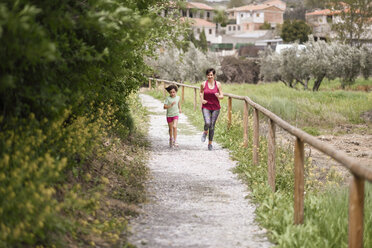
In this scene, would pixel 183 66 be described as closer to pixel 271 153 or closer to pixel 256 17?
pixel 271 153

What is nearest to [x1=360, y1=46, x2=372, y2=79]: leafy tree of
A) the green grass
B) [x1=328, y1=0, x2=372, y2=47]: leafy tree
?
the green grass

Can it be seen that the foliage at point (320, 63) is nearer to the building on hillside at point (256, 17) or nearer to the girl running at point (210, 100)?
the girl running at point (210, 100)

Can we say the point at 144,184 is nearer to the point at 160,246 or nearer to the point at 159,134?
the point at 160,246

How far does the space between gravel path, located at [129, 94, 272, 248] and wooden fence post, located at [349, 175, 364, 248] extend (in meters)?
1.23

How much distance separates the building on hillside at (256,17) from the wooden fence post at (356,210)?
374 ft

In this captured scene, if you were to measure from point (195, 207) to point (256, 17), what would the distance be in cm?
11534

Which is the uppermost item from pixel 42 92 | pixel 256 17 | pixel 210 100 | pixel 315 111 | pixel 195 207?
pixel 256 17

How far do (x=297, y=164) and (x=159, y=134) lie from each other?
8166 mm

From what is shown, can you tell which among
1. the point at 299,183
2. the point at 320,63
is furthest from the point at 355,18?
the point at 299,183

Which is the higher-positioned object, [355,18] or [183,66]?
[355,18]

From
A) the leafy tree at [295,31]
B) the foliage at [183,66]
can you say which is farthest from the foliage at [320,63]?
the leafy tree at [295,31]

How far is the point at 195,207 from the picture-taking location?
635 centimetres

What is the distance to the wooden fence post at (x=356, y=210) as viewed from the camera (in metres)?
3.87

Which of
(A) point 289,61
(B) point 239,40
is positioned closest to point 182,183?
(A) point 289,61
